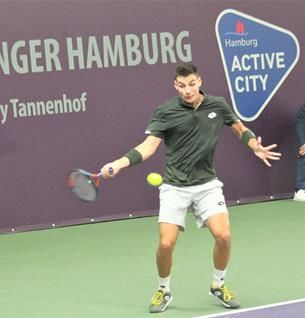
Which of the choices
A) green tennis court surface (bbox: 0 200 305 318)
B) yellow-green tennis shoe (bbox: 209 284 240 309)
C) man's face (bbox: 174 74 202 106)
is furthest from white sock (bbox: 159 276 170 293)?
man's face (bbox: 174 74 202 106)

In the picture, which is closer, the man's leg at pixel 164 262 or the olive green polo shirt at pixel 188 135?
the man's leg at pixel 164 262

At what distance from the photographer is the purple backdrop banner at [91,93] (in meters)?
11.9

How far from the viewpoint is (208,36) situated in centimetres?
1305

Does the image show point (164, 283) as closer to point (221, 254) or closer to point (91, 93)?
point (221, 254)

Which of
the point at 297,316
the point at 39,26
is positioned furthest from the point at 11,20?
the point at 297,316

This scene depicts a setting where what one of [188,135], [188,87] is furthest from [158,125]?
[188,87]

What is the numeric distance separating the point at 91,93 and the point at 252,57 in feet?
7.19

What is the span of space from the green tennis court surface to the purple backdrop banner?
0.37m

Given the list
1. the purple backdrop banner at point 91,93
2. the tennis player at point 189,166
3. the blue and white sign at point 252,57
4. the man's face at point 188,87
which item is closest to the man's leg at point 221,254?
the tennis player at point 189,166

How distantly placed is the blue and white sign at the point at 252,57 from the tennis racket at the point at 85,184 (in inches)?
220

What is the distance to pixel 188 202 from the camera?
8.11m

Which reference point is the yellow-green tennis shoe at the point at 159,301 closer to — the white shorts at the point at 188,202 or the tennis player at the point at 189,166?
the tennis player at the point at 189,166

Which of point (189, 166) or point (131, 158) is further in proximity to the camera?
point (189, 166)

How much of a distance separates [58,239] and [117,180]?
130 centimetres
